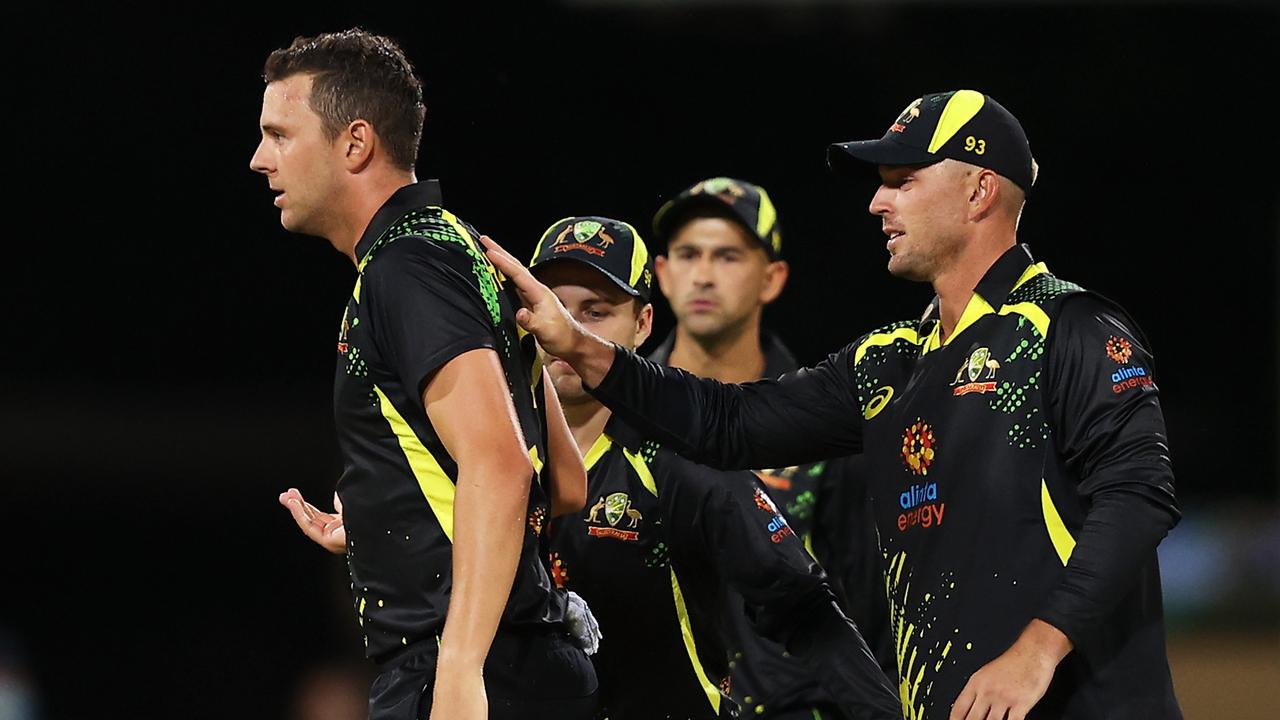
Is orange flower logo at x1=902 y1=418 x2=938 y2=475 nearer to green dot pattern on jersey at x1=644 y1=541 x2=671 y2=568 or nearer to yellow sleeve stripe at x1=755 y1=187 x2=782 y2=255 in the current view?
green dot pattern on jersey at x1=644 y1=541 x2=671 y2=568

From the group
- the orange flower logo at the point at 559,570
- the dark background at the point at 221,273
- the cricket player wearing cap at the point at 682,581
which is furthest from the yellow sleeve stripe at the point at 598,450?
the dark background at the point at 221,273

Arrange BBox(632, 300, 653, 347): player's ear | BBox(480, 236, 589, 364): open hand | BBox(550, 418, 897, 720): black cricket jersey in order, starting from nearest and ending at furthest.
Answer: BBox(480, 236, 589, 364): open hand, BBox(550, 418, 897, 720): black cricket jersey, BBox(632, 300, 653, 347): player's ear

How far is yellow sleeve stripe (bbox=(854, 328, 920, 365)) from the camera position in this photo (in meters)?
2.85

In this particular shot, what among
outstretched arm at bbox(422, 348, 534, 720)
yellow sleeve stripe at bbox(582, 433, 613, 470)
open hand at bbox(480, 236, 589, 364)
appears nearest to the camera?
outstretched arm at bbox(422, 348, 534, 720)

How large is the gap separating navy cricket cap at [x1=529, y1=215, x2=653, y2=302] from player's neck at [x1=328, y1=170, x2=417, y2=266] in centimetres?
95

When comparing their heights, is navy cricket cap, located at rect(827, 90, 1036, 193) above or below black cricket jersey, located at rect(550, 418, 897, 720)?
above

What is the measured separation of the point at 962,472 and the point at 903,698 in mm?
428

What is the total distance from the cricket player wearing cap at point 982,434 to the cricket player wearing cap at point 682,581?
29 cm

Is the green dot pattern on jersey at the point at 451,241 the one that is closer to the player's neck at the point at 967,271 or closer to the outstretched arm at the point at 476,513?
the outstretched arm at the point at 476,513

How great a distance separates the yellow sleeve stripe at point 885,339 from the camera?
2854 millimetres

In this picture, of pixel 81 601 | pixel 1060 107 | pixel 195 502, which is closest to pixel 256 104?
pixel 195 502

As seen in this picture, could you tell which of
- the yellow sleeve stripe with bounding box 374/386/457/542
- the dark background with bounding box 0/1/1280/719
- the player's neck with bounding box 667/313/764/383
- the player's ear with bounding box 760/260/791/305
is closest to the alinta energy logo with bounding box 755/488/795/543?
the yellow sleeve stripe with bounding box 374/386/457/542

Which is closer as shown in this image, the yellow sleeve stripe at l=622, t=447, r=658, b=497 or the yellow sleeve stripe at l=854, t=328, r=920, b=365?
the yellow sleeve stripe at l=854, t=328, r=920, b=365

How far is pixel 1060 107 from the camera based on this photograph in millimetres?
7133
